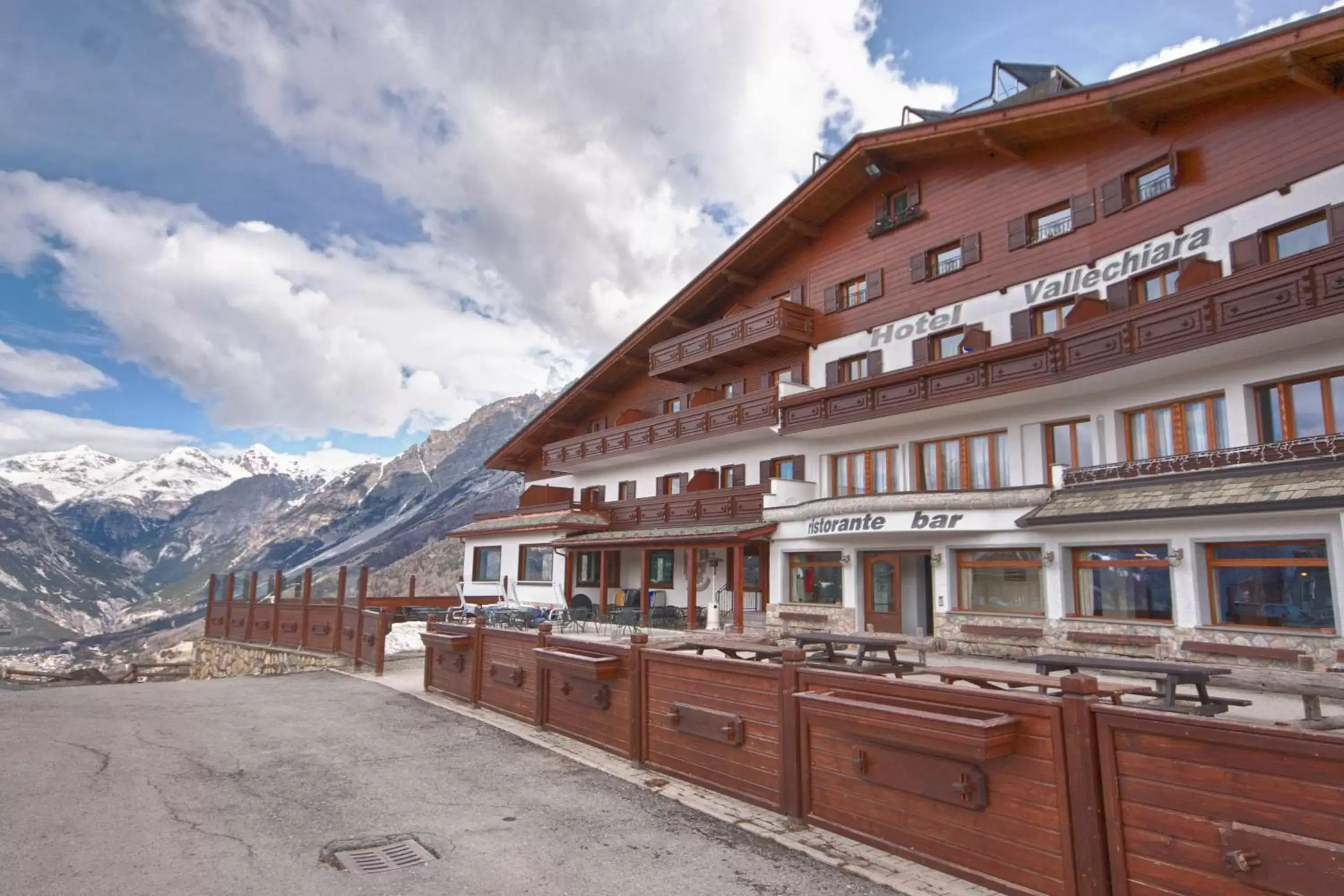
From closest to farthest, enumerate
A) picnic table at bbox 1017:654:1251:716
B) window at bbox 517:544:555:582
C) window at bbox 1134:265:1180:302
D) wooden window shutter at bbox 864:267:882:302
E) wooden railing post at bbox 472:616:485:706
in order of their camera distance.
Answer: picnic table at bbox 1017:654:1251:716 → wooden railing post at bbox 472:616:485:706 → window at bbox 1134:265:1180:302 → wooden window shutter at bbox 864:267:882:302 → window at bbox 517:544:555:582

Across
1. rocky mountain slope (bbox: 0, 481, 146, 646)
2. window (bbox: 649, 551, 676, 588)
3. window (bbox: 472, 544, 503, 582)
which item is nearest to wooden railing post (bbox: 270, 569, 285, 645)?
window (bbox: 472, 544, 503, 582)

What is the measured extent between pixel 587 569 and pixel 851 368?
13490mm

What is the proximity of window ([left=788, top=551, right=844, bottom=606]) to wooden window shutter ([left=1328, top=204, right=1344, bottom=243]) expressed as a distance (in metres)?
12.0

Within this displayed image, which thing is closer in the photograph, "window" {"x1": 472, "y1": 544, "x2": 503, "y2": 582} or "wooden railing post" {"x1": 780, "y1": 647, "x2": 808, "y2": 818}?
"wooden railing post" {"x1": 780, "y1": 647, "x2": 808, "y2": 818}

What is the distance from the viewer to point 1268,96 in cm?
1519

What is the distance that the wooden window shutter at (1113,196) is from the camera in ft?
57.6

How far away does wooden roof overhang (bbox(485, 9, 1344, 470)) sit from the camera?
558 inches

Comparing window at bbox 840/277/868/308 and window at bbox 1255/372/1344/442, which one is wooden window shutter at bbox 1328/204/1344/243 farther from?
window at bbox 840/277/868/308

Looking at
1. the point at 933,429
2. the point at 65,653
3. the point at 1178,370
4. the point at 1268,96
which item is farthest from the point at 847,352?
the point at 65,653

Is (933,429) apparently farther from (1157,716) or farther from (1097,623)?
(1157,716)

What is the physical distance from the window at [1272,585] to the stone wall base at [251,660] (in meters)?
17.7

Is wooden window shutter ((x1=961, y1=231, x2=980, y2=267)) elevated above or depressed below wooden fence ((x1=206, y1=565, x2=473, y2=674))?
above

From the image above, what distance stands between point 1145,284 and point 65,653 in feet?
400

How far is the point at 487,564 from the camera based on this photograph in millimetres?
35375
